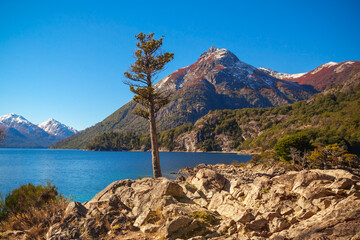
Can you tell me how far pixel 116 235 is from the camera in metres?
7.56

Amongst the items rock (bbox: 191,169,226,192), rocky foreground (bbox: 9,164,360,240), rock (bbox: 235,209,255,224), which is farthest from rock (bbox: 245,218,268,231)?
rock (bbox: 191,169,226,192)

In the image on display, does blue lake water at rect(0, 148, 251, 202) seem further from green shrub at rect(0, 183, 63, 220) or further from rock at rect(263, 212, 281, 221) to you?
rock at rect(263, 212, 281, 221)

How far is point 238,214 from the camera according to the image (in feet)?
24.2

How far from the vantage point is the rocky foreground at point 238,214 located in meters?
5.79

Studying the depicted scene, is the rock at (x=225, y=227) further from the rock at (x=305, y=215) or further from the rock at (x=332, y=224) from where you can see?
the rock at (x=305, y=215)

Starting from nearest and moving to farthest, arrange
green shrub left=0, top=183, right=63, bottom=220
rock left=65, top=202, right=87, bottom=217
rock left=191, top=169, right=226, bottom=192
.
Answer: rock left=65, top=202, right=87, bottom=217 < green shrub left=0, top=183, right=63, bottom=220 < rock left=191, top=169, right=226, bottom=192

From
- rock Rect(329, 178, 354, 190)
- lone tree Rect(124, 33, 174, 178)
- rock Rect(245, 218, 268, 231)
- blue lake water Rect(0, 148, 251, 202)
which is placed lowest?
blue lake water Rect(0, 148, 251, 202)

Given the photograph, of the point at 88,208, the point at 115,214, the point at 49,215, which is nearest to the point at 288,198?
the point at 115,214

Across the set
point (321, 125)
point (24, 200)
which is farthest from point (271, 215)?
point (321, 125)

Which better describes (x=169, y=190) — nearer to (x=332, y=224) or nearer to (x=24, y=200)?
(x=332, y=224)

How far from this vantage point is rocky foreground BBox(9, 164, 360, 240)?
5.79 metres

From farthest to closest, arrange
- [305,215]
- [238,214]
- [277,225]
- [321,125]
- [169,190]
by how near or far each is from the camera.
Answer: [321,125] → [169,190] → [238,214] → [305,215] → [277,225]

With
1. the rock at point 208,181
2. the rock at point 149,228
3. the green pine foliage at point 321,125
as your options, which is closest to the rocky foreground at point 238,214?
the rock at point 149,228

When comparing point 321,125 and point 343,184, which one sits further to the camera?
point 321,125
